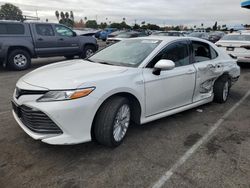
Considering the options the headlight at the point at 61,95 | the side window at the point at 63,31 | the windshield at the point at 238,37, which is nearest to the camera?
the headlight at the point at 61,95

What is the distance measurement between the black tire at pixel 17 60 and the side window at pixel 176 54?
668cm

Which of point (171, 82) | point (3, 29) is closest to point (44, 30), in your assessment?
point (3, 29)

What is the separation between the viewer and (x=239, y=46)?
9023mm

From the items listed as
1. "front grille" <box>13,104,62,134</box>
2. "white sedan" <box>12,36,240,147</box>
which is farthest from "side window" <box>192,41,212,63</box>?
"front grille" <box>13,104,62,134</box>

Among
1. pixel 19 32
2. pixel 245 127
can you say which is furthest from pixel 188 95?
pixel 19 32

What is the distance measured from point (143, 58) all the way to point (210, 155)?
1688 mm

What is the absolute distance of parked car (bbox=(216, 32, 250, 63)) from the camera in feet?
29.2

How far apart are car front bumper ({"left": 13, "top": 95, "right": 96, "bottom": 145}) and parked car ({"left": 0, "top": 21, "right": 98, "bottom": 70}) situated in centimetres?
642

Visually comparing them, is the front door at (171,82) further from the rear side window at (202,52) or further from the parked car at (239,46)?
the parked car at (239,46)

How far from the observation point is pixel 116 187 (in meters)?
2.36

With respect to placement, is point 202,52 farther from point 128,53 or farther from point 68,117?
point 68,117

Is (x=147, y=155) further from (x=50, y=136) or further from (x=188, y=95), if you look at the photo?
(x=188, y=95)

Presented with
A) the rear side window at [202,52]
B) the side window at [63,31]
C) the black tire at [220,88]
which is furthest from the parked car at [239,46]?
the side window at [63,31]

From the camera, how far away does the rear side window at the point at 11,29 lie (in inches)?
320
